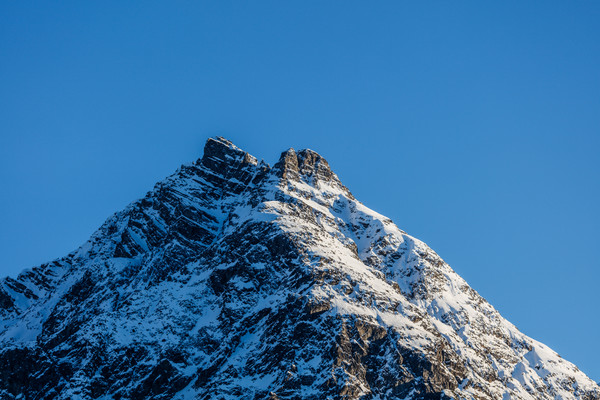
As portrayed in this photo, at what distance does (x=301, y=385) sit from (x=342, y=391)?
28.1 ft

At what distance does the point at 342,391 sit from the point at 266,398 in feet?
51.4

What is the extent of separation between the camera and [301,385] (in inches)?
7864

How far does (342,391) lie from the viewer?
652 ft

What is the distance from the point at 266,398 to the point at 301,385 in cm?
768

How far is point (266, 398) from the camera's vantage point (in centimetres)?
19862
